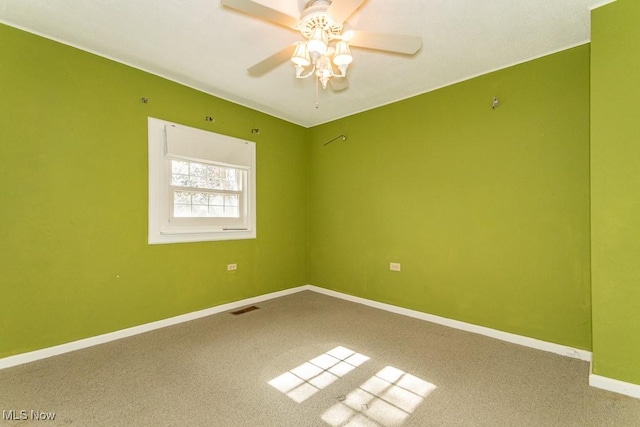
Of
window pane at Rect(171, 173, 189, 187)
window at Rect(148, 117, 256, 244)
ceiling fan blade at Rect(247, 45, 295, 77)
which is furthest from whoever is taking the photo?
window pane at Rect(171, 173, 189, 187)

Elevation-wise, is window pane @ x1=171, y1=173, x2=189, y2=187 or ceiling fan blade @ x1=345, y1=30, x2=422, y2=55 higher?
ceiling fan blade @ x1=345, y1=30, x2=422, y2=55

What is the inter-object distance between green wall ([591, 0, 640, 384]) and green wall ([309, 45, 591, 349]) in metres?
0.51

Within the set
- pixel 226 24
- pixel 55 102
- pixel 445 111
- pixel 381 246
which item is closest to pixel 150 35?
pixel 226 24

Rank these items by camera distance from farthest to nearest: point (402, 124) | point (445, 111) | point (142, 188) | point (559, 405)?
point (402, 124)
point (445, 111)
point (142, 188)
point (559, 405)

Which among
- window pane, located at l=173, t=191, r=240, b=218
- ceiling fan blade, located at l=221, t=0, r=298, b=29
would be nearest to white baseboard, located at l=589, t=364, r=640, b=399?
ceiling fan blade, located at l=221, t=0, r=298, b=29

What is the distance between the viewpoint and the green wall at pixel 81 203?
2285 mm

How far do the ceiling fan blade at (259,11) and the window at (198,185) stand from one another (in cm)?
195

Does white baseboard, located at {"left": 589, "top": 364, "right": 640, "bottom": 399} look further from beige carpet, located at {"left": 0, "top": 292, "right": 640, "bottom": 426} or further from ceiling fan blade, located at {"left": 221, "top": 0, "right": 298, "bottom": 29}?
ceiling fan blade, located at {"left": 221, "top": 0, "right": 298, "bottom": 29}

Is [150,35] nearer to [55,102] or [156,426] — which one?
[55,102]

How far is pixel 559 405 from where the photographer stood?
1809mm

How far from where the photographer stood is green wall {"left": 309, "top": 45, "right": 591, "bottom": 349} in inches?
98.8

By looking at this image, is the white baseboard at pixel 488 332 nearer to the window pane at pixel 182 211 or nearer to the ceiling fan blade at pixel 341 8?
the window pane at pixel 182 211

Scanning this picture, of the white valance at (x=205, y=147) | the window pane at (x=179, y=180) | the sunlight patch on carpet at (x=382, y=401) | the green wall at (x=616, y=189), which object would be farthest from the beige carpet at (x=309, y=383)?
the white valance at (x=205, y=147)

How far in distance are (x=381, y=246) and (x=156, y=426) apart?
2.88 metres
